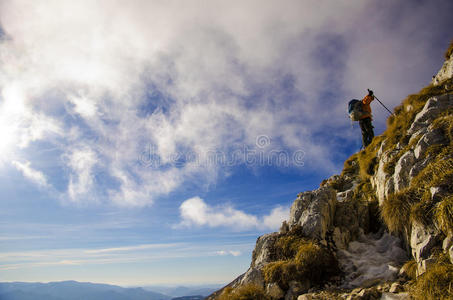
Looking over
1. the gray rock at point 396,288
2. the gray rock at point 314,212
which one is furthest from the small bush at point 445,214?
the gray rock at point 314,212

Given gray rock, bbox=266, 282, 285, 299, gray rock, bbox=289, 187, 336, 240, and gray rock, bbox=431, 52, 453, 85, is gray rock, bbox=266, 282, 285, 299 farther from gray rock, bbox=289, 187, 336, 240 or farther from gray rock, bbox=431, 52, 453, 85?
gray rock, bbox=431, 52, 453, 85

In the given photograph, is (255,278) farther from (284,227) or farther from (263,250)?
(284,227)

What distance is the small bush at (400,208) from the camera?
10295 millimetres

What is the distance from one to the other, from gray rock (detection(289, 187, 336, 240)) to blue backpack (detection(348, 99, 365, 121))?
11.7 m

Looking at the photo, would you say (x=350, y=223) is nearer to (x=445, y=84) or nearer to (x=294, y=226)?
(x=294, y=226)

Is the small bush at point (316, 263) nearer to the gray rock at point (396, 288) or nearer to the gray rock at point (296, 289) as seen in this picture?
the gray rock at point (296, 289)

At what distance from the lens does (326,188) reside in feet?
50.0

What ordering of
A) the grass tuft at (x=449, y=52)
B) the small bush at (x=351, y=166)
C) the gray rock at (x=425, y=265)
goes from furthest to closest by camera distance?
1. the small bush at (x=351, y=166)
2. the grass tuft at (x=449, y=52)
3. the gray rock at (x=425, y=265)

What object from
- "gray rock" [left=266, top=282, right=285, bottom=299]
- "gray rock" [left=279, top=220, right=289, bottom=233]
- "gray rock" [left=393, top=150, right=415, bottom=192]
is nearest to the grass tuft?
"gray rock" [left=393, top=150, right=415, bottom=192]

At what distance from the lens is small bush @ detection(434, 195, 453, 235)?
321 inches

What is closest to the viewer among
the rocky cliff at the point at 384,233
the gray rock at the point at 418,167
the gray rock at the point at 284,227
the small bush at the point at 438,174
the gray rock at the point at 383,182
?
the rocky cliff at the point at 384,233

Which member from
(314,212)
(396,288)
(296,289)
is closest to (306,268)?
(296,289)

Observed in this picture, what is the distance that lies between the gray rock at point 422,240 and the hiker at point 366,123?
1541 centimetres

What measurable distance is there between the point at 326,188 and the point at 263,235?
483cm
